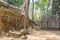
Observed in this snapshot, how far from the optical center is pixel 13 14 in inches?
420

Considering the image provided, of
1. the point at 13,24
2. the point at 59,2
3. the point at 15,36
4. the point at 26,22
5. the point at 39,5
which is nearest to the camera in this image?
the point at 15,36

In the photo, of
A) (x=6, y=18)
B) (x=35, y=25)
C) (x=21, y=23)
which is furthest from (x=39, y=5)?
(x=6, y=18)

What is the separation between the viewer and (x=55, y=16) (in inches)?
530

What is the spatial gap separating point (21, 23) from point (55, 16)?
13.1ft

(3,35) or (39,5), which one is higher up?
(39,5)

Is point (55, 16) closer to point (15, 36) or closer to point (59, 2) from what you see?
point (59, 2)

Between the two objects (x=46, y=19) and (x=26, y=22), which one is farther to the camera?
(x=46, y=19)

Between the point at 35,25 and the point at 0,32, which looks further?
the point at 35,25

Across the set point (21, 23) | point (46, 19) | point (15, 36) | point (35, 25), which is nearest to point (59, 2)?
point (46, 19)

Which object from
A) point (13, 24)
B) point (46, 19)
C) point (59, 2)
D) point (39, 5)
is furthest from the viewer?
point (39, 5)

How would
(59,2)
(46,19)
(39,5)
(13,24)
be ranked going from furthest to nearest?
(39,5)
(59,2)
(46,19)
(13,24)

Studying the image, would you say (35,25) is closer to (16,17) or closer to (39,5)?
(16,17)

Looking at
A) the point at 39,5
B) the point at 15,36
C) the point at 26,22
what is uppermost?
the point at 39,5

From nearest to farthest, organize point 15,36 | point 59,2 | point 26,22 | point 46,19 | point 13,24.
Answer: point 15,36
point 26,22
point 13,24
point 46,19
point 59,2
